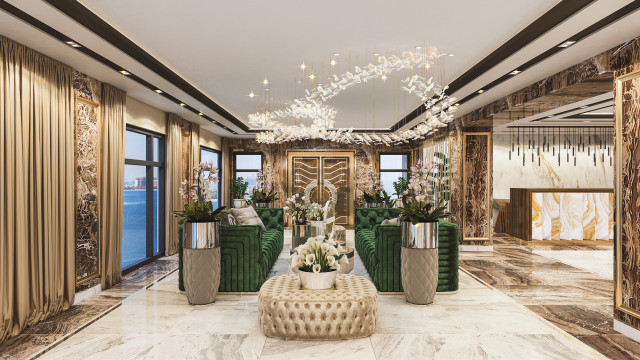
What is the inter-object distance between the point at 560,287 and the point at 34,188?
6.75m

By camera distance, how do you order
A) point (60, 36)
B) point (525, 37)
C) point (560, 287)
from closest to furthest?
1. point (60, 36)
2. point (525, 37)
3. point (560, 287)

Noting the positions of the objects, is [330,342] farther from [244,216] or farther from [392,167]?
[392,167]

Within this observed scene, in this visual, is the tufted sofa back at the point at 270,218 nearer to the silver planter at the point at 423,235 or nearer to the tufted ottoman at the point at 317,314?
the silver planter at the point at 423,235

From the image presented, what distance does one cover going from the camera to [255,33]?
3.83 meters

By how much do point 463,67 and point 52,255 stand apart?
5.60m

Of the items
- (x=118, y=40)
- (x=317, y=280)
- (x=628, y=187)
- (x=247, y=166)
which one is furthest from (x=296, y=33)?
Result: (x=247, y=166)

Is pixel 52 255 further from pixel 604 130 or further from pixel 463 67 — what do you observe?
pixel 604 130

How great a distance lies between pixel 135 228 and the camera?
6785 millimetres

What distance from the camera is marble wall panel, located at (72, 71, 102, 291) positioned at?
183 inches

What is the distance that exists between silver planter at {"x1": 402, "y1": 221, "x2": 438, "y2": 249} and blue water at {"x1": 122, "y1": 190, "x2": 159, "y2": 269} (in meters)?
4.70

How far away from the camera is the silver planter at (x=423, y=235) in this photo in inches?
171

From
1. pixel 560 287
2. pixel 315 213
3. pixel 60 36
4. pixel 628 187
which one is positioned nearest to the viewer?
pixel 60 36

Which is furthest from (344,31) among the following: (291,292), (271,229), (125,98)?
(271,229)

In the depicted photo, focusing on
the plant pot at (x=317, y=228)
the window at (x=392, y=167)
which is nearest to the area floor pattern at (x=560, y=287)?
the plant pot at (x=317, y=228)
